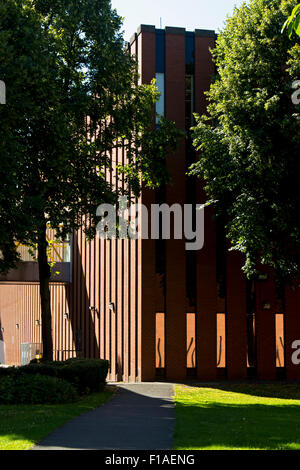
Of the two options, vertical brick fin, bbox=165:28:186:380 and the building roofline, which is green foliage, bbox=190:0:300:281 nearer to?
vertical brick fin, bbox=165:28:186:380

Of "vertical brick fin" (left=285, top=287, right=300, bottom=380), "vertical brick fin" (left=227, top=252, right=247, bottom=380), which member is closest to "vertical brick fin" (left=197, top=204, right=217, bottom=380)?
"vertical brick fin" (left=227, top=252, right=247, bottom=380)

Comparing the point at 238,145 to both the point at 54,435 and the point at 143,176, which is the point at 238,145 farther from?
the point at 54,435

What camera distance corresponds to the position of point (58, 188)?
20000 mm

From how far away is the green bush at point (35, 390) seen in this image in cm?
1586

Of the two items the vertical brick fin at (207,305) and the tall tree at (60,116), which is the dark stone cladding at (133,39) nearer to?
the tall tree at (60,116)

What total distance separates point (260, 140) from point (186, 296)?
Answer: 7.29 m

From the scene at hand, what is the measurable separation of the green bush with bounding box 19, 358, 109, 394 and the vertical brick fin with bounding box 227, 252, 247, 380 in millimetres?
6587

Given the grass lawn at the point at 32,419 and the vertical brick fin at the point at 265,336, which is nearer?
the grass lawn at the point at 32,419

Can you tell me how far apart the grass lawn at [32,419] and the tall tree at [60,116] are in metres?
4.82

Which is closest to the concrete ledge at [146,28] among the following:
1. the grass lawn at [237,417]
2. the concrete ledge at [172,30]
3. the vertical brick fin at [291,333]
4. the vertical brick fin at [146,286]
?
the vertical brick fin at [146,286]

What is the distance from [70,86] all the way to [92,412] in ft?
36.7
